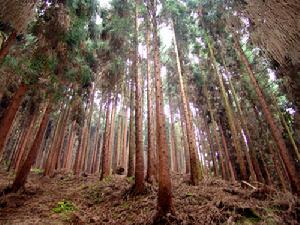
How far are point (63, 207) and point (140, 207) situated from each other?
115 inches

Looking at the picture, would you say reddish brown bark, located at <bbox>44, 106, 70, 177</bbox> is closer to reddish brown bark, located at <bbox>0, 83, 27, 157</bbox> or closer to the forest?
the forest

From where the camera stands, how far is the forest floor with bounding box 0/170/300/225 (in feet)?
20.1

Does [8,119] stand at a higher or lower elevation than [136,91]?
lower

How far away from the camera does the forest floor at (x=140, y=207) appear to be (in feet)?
20.1

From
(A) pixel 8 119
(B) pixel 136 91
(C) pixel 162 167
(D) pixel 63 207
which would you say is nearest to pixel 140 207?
(C) pixel 162 167

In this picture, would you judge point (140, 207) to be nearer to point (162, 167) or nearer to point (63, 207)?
point (162, 167)

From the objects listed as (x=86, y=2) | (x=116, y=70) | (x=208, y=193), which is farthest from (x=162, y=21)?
(x=208, y=193)

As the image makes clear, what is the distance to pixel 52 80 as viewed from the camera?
944 cm

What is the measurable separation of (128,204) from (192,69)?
14.4 m

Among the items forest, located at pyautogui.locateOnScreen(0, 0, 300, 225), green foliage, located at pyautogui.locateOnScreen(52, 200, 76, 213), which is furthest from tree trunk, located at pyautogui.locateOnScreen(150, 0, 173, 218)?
green foliage, located at pyautogui.locateOnScreen(52, 200, 76, 213)

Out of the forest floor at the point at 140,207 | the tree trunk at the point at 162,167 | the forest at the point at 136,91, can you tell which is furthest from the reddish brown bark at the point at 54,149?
the tree trunk at the point at 162,167

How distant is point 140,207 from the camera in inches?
293

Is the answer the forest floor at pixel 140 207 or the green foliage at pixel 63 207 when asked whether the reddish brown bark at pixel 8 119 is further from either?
the green foliage at pixel 63 207

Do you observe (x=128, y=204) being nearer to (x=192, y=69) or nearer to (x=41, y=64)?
(x=41, y=64)
